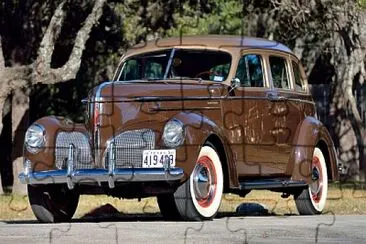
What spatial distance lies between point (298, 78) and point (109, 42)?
14506 millimetres

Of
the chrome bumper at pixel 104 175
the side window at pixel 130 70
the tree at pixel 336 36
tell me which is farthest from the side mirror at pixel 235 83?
the tree at pixel 336 36

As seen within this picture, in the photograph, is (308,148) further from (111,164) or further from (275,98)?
(111,164)

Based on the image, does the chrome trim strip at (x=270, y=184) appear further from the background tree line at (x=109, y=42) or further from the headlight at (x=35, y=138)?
the background tree line at (x=109, y=42)

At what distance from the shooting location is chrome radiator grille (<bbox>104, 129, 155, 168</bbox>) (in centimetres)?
1212

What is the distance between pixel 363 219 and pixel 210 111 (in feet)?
7.65

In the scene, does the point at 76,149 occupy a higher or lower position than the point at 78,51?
lower

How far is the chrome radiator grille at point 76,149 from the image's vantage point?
490 inches

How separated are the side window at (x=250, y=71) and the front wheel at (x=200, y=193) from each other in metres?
1.71

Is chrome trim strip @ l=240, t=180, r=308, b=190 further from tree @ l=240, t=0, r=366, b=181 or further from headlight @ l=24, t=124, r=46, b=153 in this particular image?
tree @ l=240, t=0, r=366, b=181

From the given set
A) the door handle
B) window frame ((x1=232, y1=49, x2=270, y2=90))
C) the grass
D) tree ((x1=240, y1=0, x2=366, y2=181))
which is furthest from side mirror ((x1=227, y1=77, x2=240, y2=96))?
tree ((x1=240, y1=0, x2=366, y2=181))

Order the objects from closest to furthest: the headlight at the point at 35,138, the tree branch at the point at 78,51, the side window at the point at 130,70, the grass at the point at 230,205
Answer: the headlight at the point at 35,138, the side window at the point at 130,70, the grass at the point at 230,205, the tree branch at the point at 78,51

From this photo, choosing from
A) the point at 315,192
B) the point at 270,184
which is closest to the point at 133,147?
the point at 270,184

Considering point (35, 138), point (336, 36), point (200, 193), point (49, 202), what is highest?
point (336, 36)

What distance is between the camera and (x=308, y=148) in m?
14.6
